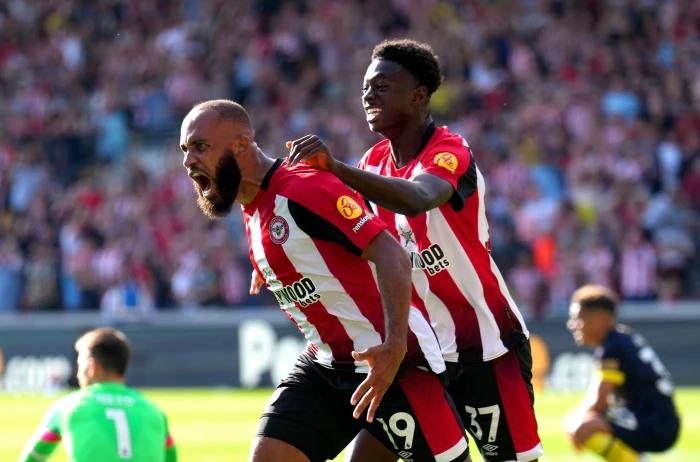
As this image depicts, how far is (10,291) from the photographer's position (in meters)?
21.6

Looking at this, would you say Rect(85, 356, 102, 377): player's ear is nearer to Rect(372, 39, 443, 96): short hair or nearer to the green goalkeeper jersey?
the green goalkeeper jersey

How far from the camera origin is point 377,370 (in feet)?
16.9

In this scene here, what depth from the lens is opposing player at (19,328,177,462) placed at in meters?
6.30

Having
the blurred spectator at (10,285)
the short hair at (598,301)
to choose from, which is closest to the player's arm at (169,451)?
the short hair at (598,301)

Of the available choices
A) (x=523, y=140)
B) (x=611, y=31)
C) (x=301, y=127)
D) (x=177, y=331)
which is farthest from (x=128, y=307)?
(x=611, y=31)

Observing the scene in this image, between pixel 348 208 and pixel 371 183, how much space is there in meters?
0.15

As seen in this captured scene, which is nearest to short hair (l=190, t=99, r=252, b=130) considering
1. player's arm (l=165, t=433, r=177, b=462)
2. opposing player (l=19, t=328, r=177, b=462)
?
opposing player (l=19, t=328, r=177, b=462)

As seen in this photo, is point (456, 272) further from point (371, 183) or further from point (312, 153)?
point (312, 153)

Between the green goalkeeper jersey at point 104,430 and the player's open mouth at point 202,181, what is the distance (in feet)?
4.70

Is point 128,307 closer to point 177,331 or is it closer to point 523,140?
point 177,331

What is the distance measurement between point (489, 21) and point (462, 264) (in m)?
16.9

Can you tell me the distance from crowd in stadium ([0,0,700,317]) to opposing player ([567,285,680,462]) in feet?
30.0

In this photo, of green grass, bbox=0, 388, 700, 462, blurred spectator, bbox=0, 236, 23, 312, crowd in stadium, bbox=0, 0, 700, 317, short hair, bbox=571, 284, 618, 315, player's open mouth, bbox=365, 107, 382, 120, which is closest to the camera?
player's open mouth, bbox=365, 107, 382, 120

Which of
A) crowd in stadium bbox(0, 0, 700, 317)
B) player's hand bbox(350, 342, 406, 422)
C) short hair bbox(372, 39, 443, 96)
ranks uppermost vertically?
crowd in stadium bbox(0, 0, 700, 317)
